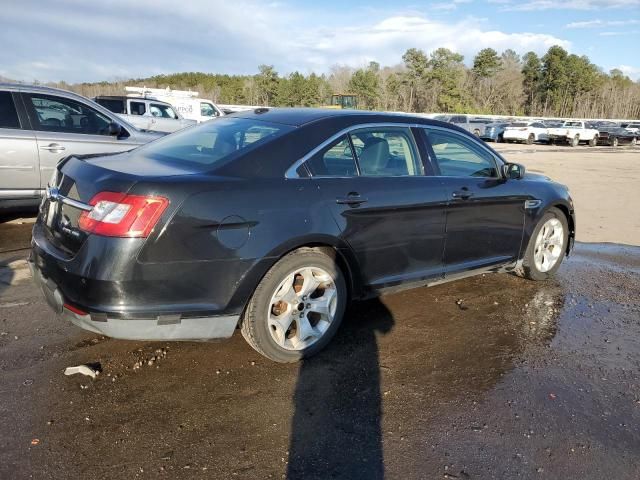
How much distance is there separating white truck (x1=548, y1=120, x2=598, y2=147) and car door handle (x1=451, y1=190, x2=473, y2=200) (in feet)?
119

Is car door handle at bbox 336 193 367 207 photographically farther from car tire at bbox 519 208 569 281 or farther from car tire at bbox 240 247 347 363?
car tire at bbox 519 208 569 281

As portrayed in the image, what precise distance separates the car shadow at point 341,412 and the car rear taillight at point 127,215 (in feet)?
4.34

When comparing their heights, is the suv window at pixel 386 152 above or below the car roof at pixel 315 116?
below

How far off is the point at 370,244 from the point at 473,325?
125cm

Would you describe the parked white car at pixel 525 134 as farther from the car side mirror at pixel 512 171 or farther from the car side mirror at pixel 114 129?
the car side mirror at pixel 512 171

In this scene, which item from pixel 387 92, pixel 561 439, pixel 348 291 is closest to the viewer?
pixel 561 439

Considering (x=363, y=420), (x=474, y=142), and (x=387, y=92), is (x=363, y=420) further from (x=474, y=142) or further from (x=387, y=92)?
(x=387, y=92)

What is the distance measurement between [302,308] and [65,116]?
205 inches

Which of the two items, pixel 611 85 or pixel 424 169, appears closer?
pixel 424 169

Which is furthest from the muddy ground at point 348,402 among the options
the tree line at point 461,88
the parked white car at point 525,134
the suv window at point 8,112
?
the tree line at point 461,88

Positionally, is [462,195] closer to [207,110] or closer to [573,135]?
[207,110]

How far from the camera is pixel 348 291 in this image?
386 centimetres

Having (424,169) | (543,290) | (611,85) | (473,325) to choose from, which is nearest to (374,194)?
(424,169)

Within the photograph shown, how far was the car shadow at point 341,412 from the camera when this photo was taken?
260cm
